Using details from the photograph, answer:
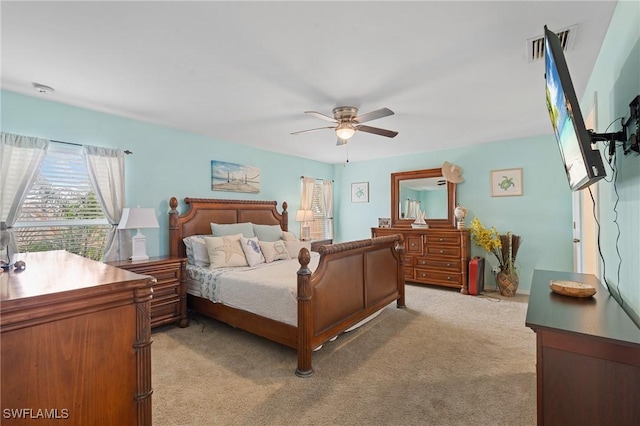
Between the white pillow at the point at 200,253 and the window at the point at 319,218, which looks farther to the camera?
the window at the point at 319,218

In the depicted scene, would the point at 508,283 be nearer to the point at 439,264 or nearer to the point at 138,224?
the point at 439,264

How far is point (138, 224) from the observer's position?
3215 mm

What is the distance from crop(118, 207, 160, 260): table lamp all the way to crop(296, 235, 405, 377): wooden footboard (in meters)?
2.00

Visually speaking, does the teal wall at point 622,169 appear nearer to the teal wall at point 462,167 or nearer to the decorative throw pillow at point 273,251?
the teal wall at point 462,167

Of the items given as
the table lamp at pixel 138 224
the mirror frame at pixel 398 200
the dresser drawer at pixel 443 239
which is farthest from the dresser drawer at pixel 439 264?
the table lamp at pixel 138 224

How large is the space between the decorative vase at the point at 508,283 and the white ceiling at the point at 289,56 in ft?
7.37

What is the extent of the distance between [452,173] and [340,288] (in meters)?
3.37

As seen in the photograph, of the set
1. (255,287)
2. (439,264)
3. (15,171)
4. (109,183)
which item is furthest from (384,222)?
(15,171)

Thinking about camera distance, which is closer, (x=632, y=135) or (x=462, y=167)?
(x=632, y=135)

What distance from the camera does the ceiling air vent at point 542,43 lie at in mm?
1882

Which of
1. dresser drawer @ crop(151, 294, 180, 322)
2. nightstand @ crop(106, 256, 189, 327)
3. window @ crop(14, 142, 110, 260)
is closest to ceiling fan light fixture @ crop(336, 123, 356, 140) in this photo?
nightstand @ crop(106, 256, 189, 327)

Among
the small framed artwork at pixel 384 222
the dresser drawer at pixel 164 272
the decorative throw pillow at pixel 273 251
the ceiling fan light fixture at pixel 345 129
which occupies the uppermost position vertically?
the ceiling fan light fixture at pixel 345 129

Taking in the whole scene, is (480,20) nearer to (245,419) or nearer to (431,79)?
(431,79)

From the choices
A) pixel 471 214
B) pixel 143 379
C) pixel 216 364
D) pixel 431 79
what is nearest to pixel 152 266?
pixel 216 364
